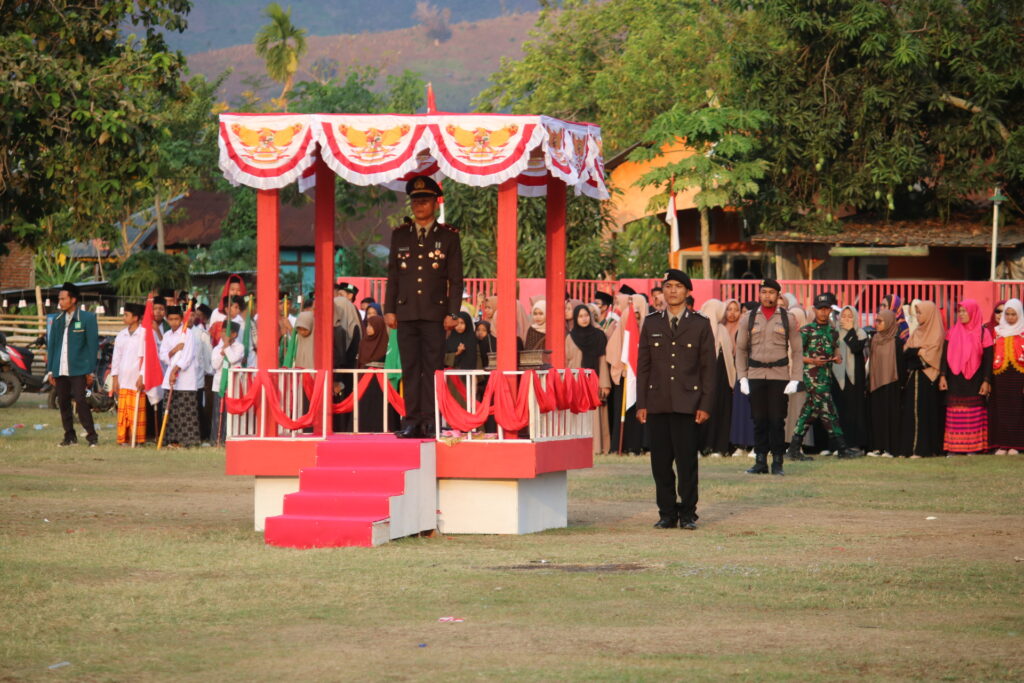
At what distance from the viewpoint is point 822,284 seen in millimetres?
23641

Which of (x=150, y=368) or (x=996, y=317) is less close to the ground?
(x=996, y=317)

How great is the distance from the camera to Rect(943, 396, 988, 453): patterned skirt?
20.4 metres

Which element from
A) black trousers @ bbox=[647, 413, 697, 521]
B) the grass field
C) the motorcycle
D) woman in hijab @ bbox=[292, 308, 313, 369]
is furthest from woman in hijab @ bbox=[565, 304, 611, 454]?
the motorcycle

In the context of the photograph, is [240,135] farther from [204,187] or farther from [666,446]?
[204,187]

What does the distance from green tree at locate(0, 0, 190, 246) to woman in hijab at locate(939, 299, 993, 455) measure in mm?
10073

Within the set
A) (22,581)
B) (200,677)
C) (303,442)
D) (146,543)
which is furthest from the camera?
(303,442)

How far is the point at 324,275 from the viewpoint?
44.8 feet

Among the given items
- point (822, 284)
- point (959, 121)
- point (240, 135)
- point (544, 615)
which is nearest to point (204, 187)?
point (959, 121)

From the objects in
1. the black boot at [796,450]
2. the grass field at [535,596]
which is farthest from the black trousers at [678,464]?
the black boot at [796,450]

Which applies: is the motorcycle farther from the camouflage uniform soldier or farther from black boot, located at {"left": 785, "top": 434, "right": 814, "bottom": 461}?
the camouflage uniform soldier

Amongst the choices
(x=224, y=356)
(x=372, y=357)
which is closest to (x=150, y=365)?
(x=224, y=356)

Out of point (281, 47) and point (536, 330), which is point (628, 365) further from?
point (281, 47)

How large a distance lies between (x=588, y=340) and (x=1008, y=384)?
524 centimetres

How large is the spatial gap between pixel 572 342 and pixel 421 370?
7991 millimetres
